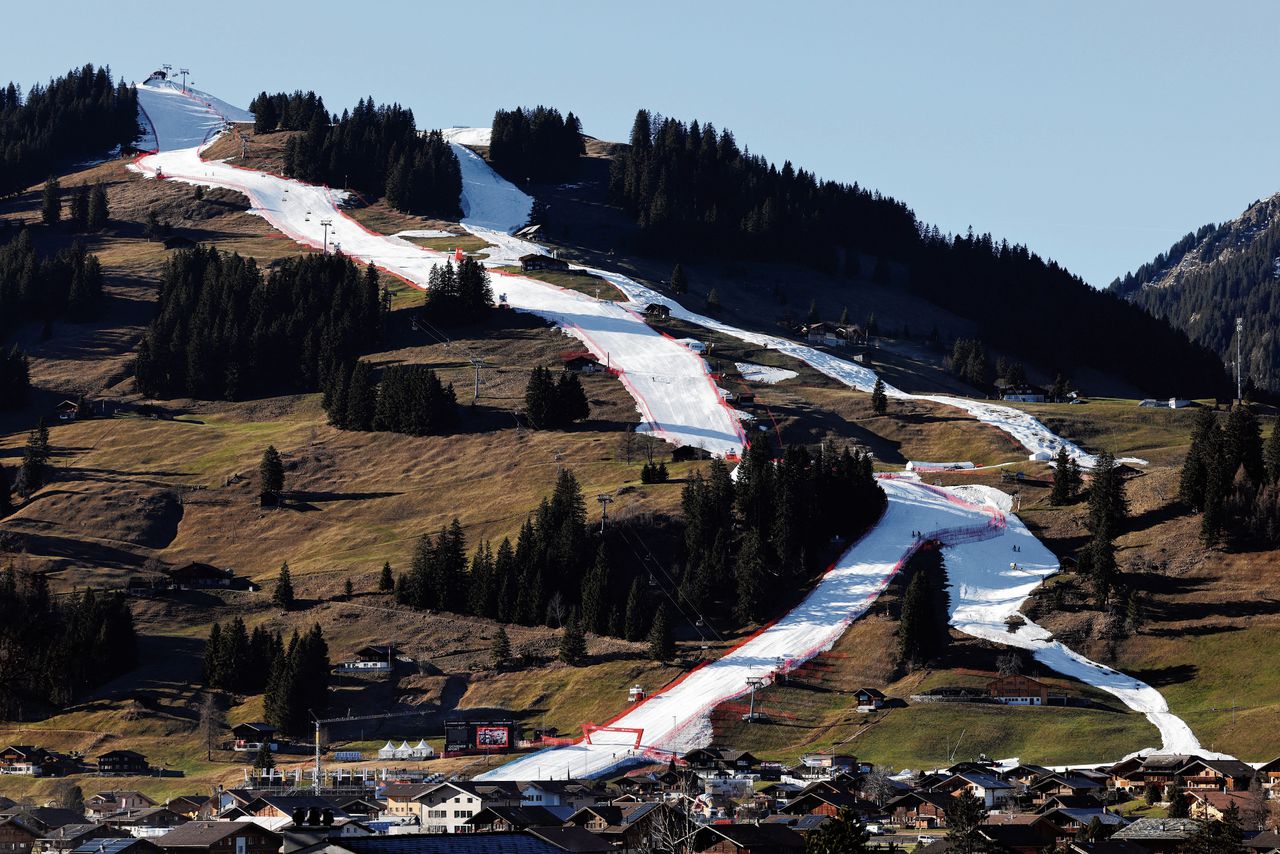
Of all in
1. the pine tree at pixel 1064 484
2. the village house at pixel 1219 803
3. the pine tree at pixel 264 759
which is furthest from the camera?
the pine tree at pixel 1064 484

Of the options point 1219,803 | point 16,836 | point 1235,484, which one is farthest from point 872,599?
point 16,836

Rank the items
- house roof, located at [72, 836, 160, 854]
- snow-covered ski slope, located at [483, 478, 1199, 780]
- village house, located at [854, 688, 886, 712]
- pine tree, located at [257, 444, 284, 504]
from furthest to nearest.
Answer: pine tree, located at [257, 444, 284, 504] < village house, located at [854, 688, 886, 712] < snow-covered ski slope, located at [483, 478, 1199, 780] < house roof, located at [72, 836, 160, 854]

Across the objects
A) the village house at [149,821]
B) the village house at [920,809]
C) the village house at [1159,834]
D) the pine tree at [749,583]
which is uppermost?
the pine tree at [749,583]

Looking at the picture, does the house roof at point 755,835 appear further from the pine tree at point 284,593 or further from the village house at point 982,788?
the pine tree at point 284,593

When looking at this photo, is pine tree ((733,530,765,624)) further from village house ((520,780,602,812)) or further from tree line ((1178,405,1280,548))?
village house ((520,780,602,812))

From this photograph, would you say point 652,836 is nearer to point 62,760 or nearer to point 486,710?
point 486,710

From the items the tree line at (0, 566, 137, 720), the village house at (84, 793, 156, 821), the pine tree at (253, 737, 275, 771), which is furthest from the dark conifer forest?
the village house at (84, 793, 156, 821)

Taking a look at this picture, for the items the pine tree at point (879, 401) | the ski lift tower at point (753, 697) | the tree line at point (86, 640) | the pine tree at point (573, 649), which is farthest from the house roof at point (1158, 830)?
the pine tree at point (879, 401)

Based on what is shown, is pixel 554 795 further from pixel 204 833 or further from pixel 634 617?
pixel 634 617
